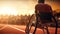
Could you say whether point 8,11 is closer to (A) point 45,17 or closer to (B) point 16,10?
(B) point 16,10

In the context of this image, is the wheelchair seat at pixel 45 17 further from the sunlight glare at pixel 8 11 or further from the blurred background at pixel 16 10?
the sunlight glare at pixel 8 11

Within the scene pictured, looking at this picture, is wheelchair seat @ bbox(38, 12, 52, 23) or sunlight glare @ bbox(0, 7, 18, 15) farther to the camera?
sunlight glare @ bbox(0, 7, 18, 15)

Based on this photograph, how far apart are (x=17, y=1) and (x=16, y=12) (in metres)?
0.45

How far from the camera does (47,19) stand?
3.18 meters

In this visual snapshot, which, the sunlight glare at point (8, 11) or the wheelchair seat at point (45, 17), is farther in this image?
the sunlight glare at point (8, 11)

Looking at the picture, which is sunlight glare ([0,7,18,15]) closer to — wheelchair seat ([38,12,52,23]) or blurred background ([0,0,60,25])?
blurred background ([0,0,60,25])

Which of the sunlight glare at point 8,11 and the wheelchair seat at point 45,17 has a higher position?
the wheelchair seat at point 45,17

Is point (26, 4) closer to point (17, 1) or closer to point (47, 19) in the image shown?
point (17, 1)

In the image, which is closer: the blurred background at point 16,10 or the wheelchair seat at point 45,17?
the wheelchair seat at point 45,17

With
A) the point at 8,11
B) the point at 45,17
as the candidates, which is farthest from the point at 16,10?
the point at 45,17

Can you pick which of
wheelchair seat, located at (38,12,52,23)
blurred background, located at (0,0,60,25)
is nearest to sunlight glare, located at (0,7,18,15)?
blurred background, located at (0,0,60,25)

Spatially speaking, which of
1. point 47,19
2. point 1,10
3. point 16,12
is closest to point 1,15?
point 1,10

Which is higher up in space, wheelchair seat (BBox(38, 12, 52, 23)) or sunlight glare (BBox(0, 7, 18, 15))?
wheelchair seat (BBox(38, 12, 52, 23))

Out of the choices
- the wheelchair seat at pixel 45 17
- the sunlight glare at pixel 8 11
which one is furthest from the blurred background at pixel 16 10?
the wheelchair seat at pixel 45 17
